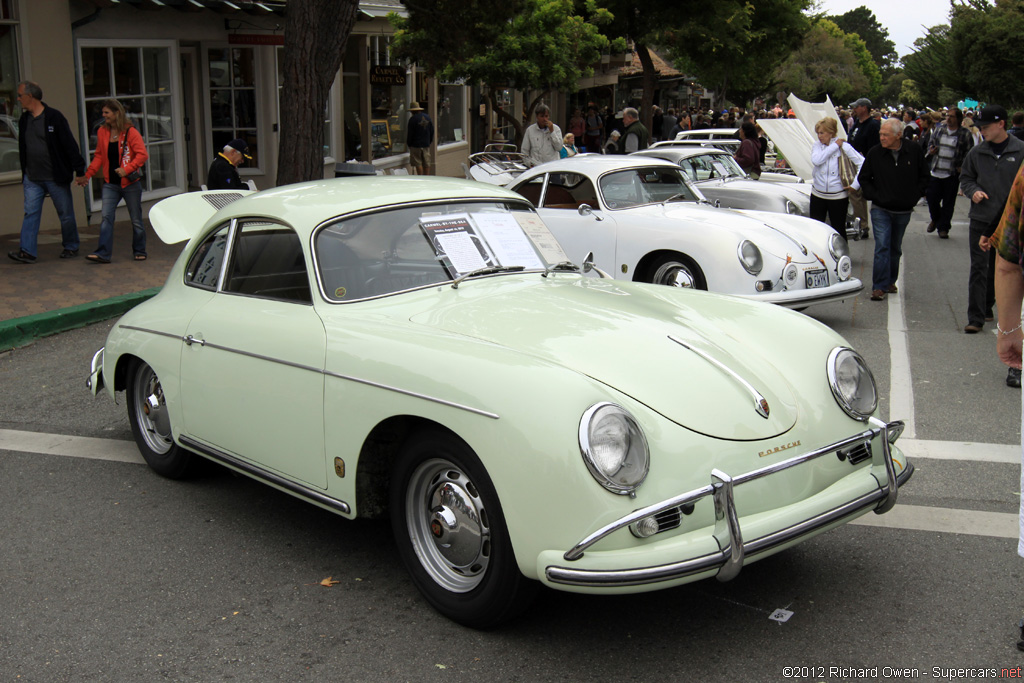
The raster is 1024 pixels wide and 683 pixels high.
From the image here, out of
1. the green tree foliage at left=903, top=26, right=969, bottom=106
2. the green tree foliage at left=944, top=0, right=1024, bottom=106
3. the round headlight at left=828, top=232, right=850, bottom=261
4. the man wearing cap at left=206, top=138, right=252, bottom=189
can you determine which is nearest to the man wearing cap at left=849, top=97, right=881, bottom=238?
the round headlight at left=828, top=232, right=850, bottom=261

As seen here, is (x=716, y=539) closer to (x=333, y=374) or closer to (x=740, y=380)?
(x=740, y=380)

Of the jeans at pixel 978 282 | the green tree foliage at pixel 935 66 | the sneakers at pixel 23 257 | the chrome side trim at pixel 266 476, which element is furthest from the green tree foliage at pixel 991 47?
the chrome side trim at pixel 266 476

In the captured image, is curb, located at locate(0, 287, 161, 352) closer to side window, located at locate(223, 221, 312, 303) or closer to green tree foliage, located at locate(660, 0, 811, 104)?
side window, located at locate(223, 221, 312, 303)

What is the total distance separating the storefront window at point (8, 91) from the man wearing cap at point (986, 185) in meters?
11.2

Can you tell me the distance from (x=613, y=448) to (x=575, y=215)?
6363 millimetres

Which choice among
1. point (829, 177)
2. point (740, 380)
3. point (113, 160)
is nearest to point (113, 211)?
point (113, 160)

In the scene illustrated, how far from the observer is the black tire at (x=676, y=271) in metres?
8.50

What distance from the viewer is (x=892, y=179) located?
9492mm

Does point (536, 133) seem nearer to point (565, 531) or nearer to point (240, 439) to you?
point (240, 439)

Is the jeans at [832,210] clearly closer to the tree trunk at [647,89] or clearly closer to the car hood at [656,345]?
the car hood at [656,345]

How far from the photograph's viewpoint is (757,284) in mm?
8195

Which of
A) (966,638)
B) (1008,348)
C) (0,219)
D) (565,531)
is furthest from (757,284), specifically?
(0,219)

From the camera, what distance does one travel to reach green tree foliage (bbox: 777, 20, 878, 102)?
322 feet

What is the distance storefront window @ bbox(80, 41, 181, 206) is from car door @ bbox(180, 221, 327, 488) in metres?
10.6
